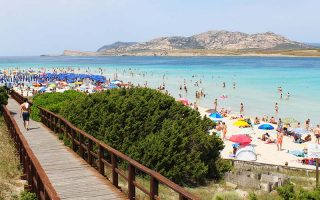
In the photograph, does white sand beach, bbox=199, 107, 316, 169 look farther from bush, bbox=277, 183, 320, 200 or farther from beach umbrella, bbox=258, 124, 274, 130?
bush, bbox=277, 183, 320, 200

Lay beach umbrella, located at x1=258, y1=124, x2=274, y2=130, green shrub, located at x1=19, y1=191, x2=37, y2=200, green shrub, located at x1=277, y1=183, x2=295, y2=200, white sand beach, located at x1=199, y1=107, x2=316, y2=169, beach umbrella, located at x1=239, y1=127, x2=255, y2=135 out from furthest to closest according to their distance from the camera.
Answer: beach umbrella, located at x1=258, y1=124, x2=274, y2=130 < beach umbrella, located at x1=239, y1=127, x2=255, y2=135 < white sand beach, located at x1=199, y1=107, x2=316, y2=169 < green shrub, located at x1=277, y1=183, x2=295, y2=200 < green shrub, located at x1=19, y1=191, x2=37, y2=200

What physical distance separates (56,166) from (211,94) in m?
56.3

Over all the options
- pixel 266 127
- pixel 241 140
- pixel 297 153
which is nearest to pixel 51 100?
pixel 241 140

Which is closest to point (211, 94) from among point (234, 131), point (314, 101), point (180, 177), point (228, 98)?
point (228, 98)

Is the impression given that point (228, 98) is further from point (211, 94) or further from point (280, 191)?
point (280, 191)

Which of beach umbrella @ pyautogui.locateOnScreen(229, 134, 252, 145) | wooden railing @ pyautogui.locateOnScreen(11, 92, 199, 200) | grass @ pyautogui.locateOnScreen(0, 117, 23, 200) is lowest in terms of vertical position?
beach umbrella @ pyautogui.locateOnScreen(229, 134, 252, 145)

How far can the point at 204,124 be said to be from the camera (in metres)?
17.0

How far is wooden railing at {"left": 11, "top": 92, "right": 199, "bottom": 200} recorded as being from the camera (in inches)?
275

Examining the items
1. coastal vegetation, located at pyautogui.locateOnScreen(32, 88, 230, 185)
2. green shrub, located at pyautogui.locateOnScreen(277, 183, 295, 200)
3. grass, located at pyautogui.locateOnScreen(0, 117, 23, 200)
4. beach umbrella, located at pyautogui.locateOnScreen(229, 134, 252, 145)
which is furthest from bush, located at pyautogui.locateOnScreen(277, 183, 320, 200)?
beach umbrella, located at pyautogui.locateOnScreen(229, 134, 252, 145)

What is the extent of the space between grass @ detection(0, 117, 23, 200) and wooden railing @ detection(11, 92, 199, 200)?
192 centimetres

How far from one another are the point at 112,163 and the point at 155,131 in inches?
242

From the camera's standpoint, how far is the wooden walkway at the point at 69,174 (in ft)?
28.9

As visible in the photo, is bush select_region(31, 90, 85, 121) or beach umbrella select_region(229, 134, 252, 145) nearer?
bush select_region(31, 90, 85, 121)

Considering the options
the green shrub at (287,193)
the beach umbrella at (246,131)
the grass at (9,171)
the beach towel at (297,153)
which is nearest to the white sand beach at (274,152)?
the beach umbrella at (246,131)
